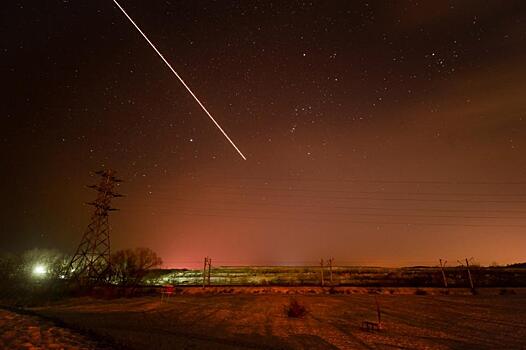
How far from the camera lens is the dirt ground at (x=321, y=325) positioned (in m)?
12.1

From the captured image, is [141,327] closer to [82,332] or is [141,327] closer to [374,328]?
[82,332]

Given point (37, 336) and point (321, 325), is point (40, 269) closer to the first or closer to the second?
point (37, 336)

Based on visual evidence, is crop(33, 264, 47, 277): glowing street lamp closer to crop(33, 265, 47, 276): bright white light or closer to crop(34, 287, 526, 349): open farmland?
crop(33, 265, 47, 276): bright white light

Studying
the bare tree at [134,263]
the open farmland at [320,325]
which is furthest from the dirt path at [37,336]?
the bare tree at [134,263]

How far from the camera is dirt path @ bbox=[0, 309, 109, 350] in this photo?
30.6ft

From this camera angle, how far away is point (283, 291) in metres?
32.2

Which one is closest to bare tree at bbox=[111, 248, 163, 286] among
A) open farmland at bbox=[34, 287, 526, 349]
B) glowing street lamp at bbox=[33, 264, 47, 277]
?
glowing street lamp at bbox=[33, 264, 47, 277]

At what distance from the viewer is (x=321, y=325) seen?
52.5ft

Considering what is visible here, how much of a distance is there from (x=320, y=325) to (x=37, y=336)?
12.3m

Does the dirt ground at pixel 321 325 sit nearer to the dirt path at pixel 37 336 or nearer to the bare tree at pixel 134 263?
the dirt path at pixel 37 336

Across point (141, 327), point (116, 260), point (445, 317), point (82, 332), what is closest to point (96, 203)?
point (116, 260)

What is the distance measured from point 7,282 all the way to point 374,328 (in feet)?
137

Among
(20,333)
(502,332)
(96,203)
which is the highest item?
(96,203)

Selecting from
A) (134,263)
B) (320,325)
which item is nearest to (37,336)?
(320,325)
